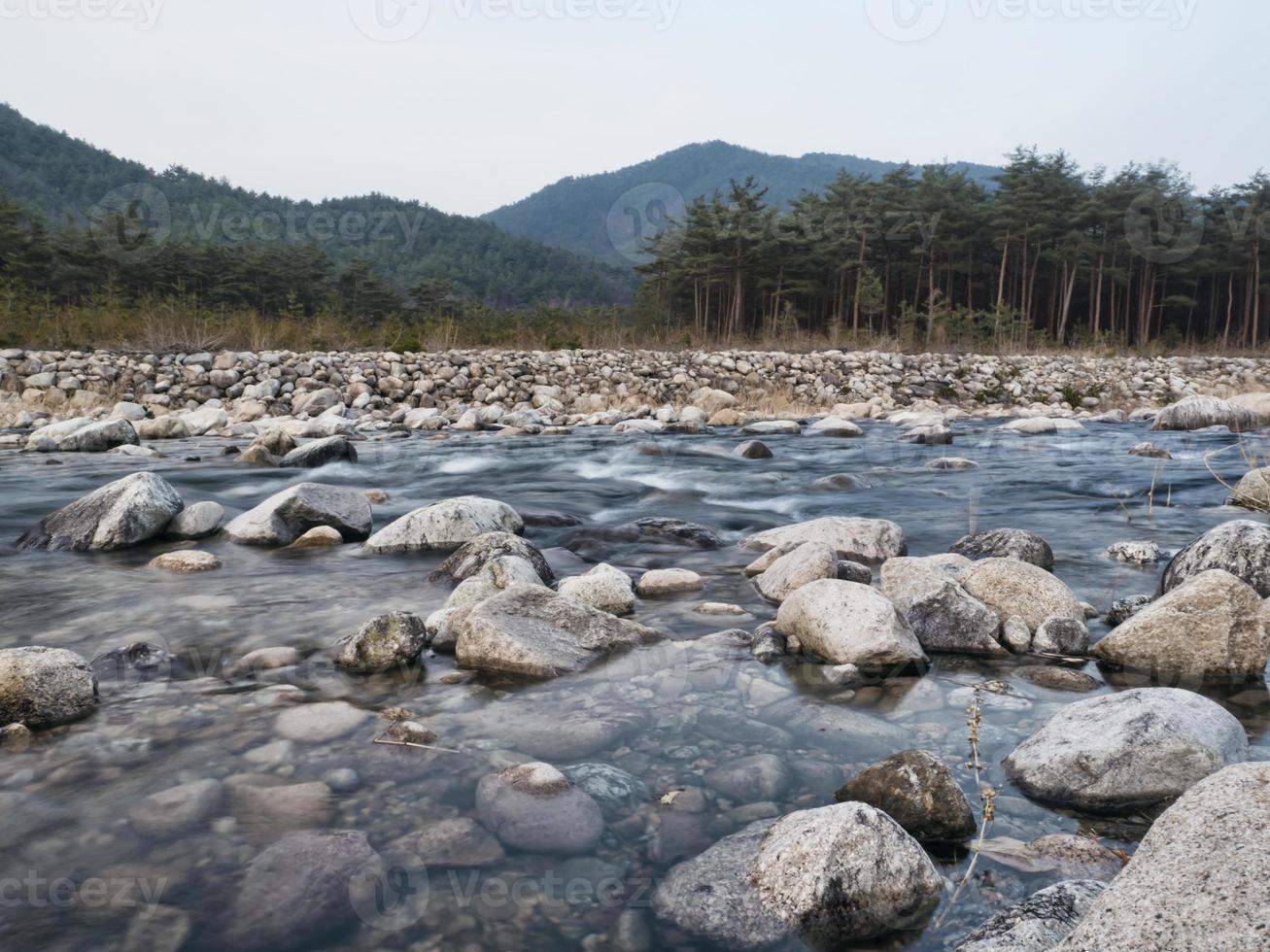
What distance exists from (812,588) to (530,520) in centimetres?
287

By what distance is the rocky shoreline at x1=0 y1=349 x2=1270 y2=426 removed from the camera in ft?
43.1

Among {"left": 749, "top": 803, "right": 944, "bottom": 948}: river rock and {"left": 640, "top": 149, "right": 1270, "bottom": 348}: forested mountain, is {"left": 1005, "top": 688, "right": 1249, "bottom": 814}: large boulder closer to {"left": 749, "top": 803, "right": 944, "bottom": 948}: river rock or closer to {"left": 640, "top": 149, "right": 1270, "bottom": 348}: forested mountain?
{"left": 749, "top": 803, "right": 944, "bottom": 948}: river rock

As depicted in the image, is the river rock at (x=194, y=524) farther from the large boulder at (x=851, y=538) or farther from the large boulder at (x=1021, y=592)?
the large boulder at (x=1021, y=592)

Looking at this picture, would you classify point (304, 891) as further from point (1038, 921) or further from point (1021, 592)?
point (1021, 592)

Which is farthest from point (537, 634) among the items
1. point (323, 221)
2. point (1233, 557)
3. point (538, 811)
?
point (323, 221)

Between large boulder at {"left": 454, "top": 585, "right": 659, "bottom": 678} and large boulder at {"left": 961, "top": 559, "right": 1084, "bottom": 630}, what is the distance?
1389 millimetres

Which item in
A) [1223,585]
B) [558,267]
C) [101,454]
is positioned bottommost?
[101,454]

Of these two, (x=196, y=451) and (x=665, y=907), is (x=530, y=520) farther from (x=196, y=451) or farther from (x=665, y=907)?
(x=196, y=451)

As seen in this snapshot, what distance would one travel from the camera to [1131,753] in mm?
1939

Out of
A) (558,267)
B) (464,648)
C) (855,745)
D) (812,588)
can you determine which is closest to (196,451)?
(464,648)

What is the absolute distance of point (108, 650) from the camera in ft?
9.74

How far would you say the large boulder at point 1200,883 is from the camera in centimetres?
102

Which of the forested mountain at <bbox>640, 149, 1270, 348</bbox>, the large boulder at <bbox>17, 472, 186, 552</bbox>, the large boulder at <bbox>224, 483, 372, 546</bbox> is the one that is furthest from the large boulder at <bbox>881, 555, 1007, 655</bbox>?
the forested mountain at <bbox>640, 149, 1270, 348</bbox>

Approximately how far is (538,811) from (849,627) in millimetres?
1399
